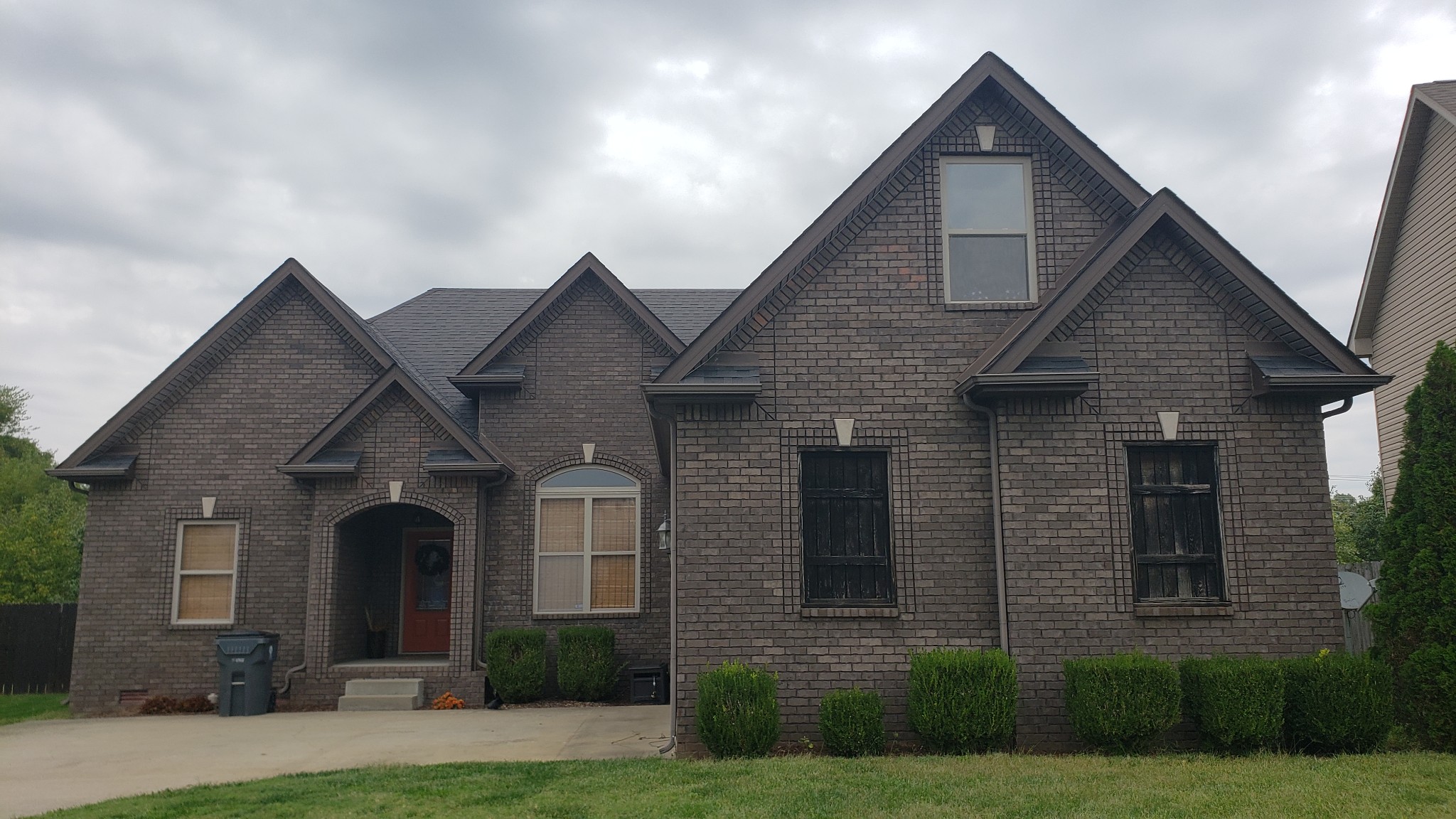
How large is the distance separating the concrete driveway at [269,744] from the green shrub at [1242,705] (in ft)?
16.5

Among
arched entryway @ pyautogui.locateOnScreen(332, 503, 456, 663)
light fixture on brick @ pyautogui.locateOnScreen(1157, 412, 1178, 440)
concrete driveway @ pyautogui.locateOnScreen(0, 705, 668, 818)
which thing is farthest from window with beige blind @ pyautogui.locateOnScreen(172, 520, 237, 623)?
light fixture on brick @ pyautogui.locateOnScreen(1157, 412, 1178, 440)

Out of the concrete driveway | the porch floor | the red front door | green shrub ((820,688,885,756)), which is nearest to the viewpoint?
green shrub ((820,688,885,756))

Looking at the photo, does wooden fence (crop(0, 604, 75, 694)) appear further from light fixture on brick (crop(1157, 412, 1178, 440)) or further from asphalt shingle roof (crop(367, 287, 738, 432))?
light fixture on brick (crop(1157, 412, 1178, 440))

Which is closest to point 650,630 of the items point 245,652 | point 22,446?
point 245,652

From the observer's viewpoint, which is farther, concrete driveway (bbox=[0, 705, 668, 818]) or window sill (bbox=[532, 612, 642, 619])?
window sill (bbox=[532, 612, 642, 619])

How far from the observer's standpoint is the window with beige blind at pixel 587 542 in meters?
15.3

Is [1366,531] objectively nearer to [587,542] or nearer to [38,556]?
[587,542]

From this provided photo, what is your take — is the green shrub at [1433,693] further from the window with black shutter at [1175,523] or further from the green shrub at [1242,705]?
the window with black shutter at [1175,523]

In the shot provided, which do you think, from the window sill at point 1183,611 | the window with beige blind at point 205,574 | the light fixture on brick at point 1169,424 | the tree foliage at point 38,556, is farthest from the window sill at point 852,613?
the tree foliage at point 38,556

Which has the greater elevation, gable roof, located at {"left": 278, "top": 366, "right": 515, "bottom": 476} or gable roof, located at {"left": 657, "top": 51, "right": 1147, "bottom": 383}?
gable roof, located at {"left": 657, "top": 51, "right": 1147, "bottom": 383}

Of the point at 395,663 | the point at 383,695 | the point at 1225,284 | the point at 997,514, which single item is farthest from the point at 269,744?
the point at 1225,284

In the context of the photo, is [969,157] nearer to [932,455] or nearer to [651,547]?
[932,455]

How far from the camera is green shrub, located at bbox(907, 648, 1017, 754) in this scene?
8.54 meters

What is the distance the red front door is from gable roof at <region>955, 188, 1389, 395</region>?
1009cm
